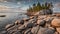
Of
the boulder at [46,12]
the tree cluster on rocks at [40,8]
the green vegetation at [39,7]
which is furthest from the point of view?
the green vegetation at [39,7]

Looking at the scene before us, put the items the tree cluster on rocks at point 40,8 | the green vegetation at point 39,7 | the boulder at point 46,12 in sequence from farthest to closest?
the green vegetation at point 39,7 < the tree cluster on rocks at point 40,8 < the boulder at point 46,12

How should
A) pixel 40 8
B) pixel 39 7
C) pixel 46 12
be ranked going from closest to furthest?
pixel 46 12 → pixel 39 7 → pixel 40 8

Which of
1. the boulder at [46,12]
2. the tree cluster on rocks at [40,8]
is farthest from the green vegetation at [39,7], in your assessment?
the boulder at [46,12]

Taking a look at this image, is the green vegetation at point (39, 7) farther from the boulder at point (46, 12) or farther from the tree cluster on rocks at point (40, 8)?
the boulder at point (46, 12)

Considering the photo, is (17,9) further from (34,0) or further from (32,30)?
(32,30)

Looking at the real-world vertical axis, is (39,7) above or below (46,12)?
above

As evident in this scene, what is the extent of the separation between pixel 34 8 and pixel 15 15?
6.94ft

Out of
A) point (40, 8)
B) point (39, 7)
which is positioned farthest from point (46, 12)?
point (40, 8)

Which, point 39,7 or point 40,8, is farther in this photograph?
point 40,8

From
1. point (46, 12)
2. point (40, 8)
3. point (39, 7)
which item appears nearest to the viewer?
point (46, 12)

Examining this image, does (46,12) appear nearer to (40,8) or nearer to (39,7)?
(39,7)

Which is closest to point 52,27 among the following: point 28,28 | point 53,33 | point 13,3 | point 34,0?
point 53,33

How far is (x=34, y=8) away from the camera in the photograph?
13.4 m

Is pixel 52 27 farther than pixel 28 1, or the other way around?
pixel 28 1
